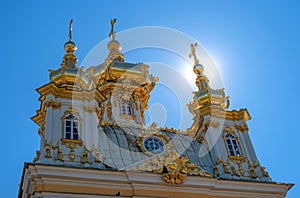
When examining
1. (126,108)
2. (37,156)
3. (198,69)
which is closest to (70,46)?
(126,108)

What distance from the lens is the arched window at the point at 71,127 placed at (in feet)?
57.1

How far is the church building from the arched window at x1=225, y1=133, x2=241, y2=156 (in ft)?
0.14

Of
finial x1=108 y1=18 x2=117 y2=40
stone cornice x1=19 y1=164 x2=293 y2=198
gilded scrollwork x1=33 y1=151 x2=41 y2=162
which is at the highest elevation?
finial x1=108 y1=18 x2=117 y2=40

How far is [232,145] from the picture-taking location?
1988 cm

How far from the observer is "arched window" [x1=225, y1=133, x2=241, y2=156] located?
19.6 metres

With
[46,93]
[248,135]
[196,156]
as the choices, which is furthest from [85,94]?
[248,135]

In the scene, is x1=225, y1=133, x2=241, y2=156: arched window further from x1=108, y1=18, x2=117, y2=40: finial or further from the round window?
x1=108, y1=18, x2=117, y2=40: finial

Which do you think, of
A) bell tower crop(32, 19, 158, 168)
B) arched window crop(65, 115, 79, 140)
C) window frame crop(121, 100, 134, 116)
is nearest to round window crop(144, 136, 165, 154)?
bell tower crop(32, 19, 158, 168)

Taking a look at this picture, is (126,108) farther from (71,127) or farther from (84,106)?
(71,127)

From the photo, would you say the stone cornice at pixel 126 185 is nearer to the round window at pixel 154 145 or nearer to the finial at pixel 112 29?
the round window at pixel 154 145

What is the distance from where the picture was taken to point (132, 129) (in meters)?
20.0

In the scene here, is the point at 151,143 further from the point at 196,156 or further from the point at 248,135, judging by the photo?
the point at 248,135

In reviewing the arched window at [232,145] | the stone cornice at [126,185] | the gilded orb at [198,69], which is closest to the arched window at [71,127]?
the stone cornice at [126,185]

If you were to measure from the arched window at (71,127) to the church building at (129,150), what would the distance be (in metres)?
0.04
